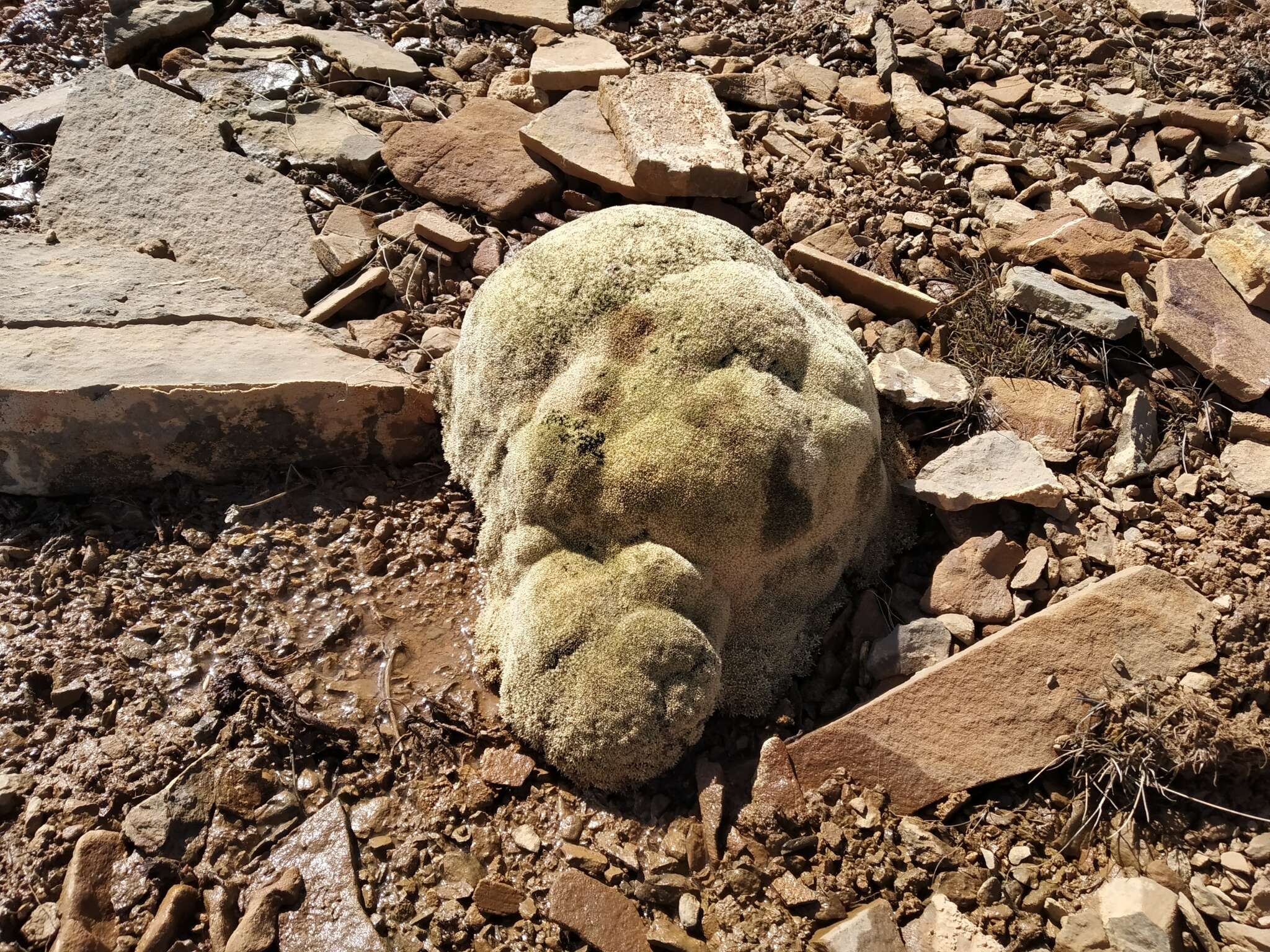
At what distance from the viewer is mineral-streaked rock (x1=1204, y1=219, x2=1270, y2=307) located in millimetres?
3928

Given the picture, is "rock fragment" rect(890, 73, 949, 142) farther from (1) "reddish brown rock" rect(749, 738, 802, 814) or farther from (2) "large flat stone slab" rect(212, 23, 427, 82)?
(1) "reddish brown rock" rect(749, 738, 802, 814)

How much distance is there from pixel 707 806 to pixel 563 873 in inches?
18.8

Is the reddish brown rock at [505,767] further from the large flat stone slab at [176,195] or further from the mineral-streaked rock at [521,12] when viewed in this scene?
the mineral-streaked rock at [521,12]

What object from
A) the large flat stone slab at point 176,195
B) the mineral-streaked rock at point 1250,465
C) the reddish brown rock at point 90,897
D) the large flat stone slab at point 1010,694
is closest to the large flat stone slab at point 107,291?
the large flat stone slab at point 176,195

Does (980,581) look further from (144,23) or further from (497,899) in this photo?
(144,23)

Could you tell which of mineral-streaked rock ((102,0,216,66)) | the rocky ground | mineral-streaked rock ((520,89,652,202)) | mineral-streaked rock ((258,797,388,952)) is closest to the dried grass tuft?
the rocky ground

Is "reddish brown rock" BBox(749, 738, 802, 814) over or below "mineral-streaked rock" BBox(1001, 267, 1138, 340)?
below

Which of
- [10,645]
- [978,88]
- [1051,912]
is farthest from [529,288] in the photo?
[978,88]

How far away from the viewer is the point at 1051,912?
2.66 metres

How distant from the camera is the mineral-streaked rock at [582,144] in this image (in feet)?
15.7

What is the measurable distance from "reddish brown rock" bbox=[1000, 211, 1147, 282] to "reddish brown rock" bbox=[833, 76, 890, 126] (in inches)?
51.3

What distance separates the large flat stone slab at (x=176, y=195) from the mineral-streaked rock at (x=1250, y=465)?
4.05 meters

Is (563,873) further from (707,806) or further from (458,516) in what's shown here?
(458,516)

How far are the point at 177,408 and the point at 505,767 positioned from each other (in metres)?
2.00
